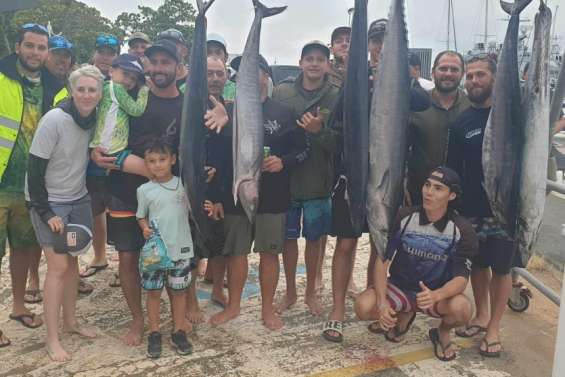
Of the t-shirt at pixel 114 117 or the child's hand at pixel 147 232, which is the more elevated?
the t-shirt at pixel 114 117

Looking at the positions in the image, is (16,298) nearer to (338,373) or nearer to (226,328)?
(226,328)

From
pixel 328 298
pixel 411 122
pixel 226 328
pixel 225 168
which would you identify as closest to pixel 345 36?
pixel 411 122

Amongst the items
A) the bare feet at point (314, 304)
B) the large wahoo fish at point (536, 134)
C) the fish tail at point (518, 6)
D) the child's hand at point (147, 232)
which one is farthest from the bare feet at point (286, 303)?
the fish tail at point (518, 6)

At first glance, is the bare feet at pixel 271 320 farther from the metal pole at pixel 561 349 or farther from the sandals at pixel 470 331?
the metal pole at pixel 561 349

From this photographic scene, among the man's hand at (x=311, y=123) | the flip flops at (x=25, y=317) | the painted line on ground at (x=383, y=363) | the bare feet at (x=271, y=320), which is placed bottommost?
the painted line on ground at (x=383, y=363)

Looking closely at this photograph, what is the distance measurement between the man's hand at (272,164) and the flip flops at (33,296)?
2.04 meters

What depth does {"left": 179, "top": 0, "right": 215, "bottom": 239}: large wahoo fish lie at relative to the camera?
2684 mm

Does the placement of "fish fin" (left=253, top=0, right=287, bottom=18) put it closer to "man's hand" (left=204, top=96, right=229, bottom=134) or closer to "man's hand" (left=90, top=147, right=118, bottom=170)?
"man's hand" (left=204, top=96, right=229, bottom=134)

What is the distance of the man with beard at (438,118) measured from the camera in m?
3.15

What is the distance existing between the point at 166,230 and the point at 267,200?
0.72 metres

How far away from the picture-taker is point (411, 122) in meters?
3.20

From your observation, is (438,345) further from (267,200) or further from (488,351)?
(267,200)

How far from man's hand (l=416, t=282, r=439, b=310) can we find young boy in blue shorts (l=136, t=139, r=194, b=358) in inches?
55.0

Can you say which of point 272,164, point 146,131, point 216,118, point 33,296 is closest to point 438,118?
point 272,164
